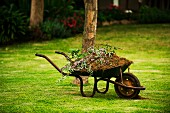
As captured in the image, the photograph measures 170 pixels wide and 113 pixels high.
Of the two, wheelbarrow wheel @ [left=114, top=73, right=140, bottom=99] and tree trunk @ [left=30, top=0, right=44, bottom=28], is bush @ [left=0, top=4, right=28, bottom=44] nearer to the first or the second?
tree trunk @ [left=30, top=0, right=44, bottom=28]

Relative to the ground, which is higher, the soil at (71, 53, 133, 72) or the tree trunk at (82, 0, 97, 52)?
the tree trunk at (82, 0, 97, 52)

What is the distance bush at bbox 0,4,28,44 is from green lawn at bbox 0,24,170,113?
58cm

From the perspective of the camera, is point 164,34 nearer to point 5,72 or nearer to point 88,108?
point 5,72

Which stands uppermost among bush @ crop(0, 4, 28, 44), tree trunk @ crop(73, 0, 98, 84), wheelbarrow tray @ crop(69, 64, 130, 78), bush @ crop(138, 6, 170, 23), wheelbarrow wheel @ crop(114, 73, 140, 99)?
tree trunk @ crop(73, 0, 98, 84)

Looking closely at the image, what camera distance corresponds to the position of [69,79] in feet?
46.6

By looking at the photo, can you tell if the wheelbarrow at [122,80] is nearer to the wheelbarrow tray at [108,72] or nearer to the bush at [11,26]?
the wheelbarrow tray at [108,72]

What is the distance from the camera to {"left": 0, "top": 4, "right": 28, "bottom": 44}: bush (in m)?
23.4

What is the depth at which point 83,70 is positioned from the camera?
10648 millimetres

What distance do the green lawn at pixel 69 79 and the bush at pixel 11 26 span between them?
576mm

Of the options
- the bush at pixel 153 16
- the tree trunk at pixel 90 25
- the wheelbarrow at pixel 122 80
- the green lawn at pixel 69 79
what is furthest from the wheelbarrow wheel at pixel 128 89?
the bush at pixel 153 16

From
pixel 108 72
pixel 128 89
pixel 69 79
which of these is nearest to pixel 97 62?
pixel 108 72

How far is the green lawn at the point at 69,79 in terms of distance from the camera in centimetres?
1005

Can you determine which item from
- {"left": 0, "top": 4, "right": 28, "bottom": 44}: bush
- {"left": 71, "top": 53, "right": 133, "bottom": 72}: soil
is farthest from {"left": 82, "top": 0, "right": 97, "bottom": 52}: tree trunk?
{"left": 0, "top": 4, "right": 28, "bottom": 44}: bush

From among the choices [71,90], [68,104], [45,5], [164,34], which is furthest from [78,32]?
[68,104]
